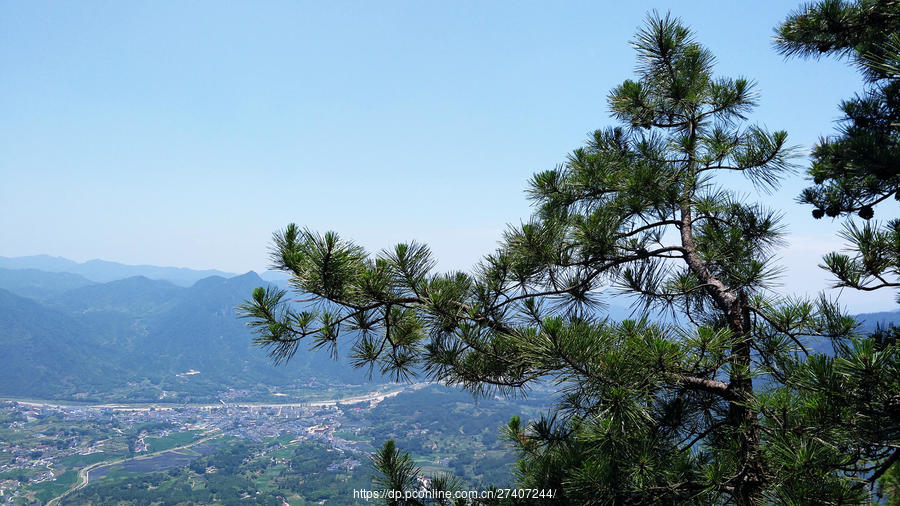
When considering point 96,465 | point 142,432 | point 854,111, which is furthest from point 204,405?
point 854,111

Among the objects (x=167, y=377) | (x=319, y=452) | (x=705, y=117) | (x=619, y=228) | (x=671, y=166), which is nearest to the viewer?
(x=619, y=228)

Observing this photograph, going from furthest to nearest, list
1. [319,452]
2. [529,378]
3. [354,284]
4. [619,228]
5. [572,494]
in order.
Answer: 1. [319,452]
2. [619,228]
3. [529,378]
4. [572,494]
5. [354,284]

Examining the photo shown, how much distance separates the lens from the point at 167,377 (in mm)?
124375

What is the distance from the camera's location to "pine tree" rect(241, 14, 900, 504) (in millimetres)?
1445

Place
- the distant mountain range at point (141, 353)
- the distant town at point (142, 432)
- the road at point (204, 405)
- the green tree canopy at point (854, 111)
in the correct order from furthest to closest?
the distant mountain range at point (141, 353), the road at point (204, 405), the distant town at point (142, 432), the green tree canopy at point (854, 111)

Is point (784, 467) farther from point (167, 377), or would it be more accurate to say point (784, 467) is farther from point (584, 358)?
point (167, 377)

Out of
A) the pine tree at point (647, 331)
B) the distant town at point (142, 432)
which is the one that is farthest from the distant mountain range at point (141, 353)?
the pine tree at point (647, 331)

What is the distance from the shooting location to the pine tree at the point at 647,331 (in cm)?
145

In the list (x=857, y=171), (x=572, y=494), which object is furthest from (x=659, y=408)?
(x=857, y=171)

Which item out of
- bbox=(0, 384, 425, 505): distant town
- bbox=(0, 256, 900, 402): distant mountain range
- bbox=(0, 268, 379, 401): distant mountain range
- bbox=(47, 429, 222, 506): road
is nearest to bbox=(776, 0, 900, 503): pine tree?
bbox=(0, 384, 425, 505): distant town

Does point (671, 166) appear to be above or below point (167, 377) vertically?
above

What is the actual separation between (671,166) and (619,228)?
22.9 inches

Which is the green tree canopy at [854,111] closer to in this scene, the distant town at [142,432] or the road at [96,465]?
the distant town at [142,432]

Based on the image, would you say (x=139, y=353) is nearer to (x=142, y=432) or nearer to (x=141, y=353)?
(x=141, y=353)
